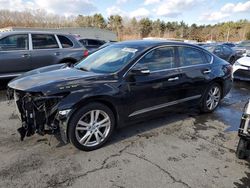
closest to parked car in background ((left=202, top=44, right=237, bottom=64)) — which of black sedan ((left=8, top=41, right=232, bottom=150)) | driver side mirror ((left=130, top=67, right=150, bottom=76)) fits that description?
black sedan ((left=8, top=41, right=232, bottom=150))

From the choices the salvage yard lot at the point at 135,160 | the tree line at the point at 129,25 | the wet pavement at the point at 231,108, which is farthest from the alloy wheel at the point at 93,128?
the tree line at the point at 129,25

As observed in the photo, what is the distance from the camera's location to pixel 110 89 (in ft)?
12.2

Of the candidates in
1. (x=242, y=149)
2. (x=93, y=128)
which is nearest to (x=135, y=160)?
(x=93, y=128)

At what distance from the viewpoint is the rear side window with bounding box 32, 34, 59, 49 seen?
292 inches

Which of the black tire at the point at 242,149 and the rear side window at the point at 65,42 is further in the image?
the rear side window at the point at 65,42

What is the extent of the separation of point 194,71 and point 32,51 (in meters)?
4.86

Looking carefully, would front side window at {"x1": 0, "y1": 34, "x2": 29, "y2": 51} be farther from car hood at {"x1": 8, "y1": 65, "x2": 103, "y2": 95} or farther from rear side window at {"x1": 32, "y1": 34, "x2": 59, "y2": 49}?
car hood at {"x1": 8, "y1": 65, "x2": 103, "y2": 95}

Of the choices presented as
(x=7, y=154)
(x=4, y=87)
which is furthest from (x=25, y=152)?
(x=4, y=87)

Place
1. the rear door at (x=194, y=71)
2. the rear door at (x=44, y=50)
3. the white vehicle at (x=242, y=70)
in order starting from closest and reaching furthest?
the rear door at (x=194, y=71), the rear door at (x=44, y=50), the white vehicle at (x=242, y=70)

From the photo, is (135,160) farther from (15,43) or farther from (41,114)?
(15,43)

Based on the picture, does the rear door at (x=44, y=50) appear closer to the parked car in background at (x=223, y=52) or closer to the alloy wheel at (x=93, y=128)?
the alloy wheel at (x=93, y=128)

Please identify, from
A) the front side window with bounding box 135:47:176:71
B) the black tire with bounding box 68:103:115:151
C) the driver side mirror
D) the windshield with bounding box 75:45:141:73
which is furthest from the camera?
the front side window with bounding box 135:47:176:71

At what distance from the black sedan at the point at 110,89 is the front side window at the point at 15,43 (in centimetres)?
331

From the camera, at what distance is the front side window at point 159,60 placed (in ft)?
13.7
